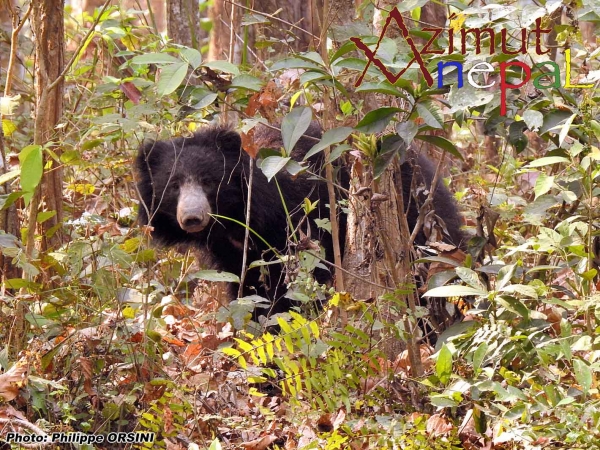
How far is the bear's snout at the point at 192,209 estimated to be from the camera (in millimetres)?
5043

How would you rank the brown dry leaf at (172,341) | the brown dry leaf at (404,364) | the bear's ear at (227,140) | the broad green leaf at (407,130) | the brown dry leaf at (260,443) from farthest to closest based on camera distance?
1. the bear's ear at (227,140)
2. the brown dry leaf at (172,341)
3. the brown dry leaf at (404,364)
4. the brown dry leaf at (260,443)
5. the broad green leaf at (407,130)

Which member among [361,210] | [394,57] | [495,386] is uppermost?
[394,57]

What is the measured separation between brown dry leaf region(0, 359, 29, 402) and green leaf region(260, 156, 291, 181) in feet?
3.61

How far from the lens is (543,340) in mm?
2723

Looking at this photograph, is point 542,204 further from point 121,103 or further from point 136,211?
point 136,211

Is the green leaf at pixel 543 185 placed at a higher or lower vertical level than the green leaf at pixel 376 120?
lower

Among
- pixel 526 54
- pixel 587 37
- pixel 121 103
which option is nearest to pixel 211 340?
pixel 121 103

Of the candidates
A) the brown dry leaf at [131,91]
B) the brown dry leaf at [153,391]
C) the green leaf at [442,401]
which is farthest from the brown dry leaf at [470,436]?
the brown dry leaf at [131,91]

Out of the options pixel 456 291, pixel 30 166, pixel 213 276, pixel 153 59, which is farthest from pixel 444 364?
pixel 30 166

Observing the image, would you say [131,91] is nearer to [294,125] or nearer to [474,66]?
[294,125]

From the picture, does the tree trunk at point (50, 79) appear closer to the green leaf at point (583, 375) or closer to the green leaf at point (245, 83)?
the green leaf at point (245, 83)

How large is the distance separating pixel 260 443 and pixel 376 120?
122 cm

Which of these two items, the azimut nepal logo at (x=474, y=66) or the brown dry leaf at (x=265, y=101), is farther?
the brown dry leaf at (x=265, y=101)

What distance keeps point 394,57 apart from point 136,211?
2.54 m
